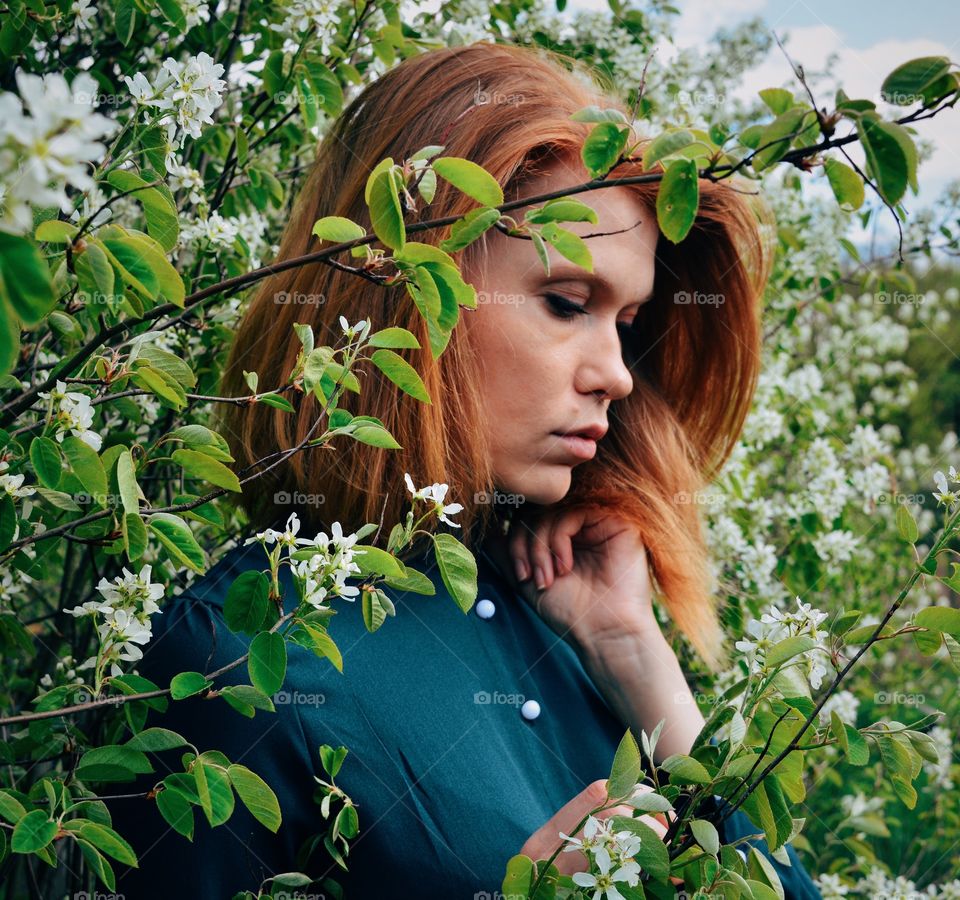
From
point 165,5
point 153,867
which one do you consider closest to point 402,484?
point 153,867

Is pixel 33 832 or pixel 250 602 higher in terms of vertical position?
pixel 250 602

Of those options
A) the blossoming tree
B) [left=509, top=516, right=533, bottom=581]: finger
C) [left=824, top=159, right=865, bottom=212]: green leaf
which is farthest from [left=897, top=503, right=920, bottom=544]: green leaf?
[left=509, top=516, right=533, bottom=581]: finger

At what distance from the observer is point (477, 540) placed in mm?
1760

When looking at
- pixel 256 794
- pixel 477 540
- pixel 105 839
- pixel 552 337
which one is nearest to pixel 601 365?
pixel 552 337

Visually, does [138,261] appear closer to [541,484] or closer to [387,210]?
[387,210]

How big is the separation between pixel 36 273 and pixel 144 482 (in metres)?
1.60

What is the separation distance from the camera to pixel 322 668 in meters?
1.34

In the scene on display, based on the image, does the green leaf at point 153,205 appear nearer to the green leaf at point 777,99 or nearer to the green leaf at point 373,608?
the green leaf at point 373,608

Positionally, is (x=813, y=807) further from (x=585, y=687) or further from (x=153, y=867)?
(x=153, y=867)

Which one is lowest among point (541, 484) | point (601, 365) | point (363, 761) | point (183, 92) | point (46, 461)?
point (363, 761)

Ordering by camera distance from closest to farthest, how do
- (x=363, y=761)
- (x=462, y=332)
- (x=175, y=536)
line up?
(x=175, y=536) < (x=363, y=761) < (x=462, y=332)

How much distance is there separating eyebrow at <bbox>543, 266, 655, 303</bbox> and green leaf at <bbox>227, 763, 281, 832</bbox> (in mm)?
835

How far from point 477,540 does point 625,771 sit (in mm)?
908

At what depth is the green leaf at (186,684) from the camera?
0.94 m
